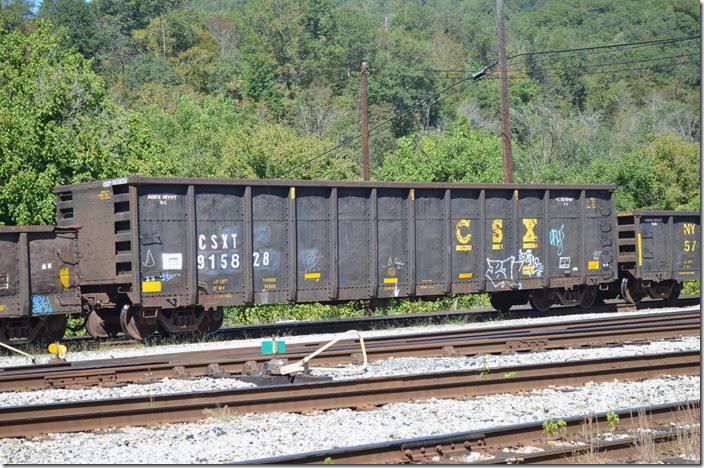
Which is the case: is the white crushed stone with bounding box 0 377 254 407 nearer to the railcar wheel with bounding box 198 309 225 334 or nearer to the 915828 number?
the 915828 number

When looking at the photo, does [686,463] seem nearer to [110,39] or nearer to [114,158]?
[114,158]

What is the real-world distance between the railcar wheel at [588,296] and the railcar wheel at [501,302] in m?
1.99

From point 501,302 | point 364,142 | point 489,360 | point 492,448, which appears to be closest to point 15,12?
point 364,142

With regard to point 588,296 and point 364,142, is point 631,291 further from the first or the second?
point 364,142

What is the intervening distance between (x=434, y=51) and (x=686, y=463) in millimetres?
107102

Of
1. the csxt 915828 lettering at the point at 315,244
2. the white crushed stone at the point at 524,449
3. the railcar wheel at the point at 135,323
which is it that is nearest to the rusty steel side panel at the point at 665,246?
the csxt 915828 lettering at the point at 315,244

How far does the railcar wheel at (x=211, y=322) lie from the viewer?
18.9m

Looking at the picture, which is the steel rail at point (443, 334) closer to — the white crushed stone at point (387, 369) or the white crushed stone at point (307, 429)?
the white crushed stone at point (387, 369)

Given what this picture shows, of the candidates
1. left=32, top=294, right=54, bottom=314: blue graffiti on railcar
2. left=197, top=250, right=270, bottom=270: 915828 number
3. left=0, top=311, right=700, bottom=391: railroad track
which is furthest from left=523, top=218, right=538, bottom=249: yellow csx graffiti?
left=32, top=294, right=54, bottom=314: blue graffiti on railcar

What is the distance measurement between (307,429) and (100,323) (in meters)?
10.6

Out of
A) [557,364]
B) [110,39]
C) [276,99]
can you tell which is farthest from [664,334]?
[110,39]

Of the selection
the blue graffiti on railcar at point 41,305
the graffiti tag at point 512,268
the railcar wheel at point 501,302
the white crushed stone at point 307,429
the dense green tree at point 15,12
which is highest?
the dense green tree at point 15,12

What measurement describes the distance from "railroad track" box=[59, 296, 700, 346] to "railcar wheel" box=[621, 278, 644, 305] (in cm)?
24

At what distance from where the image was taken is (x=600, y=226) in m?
24.2
